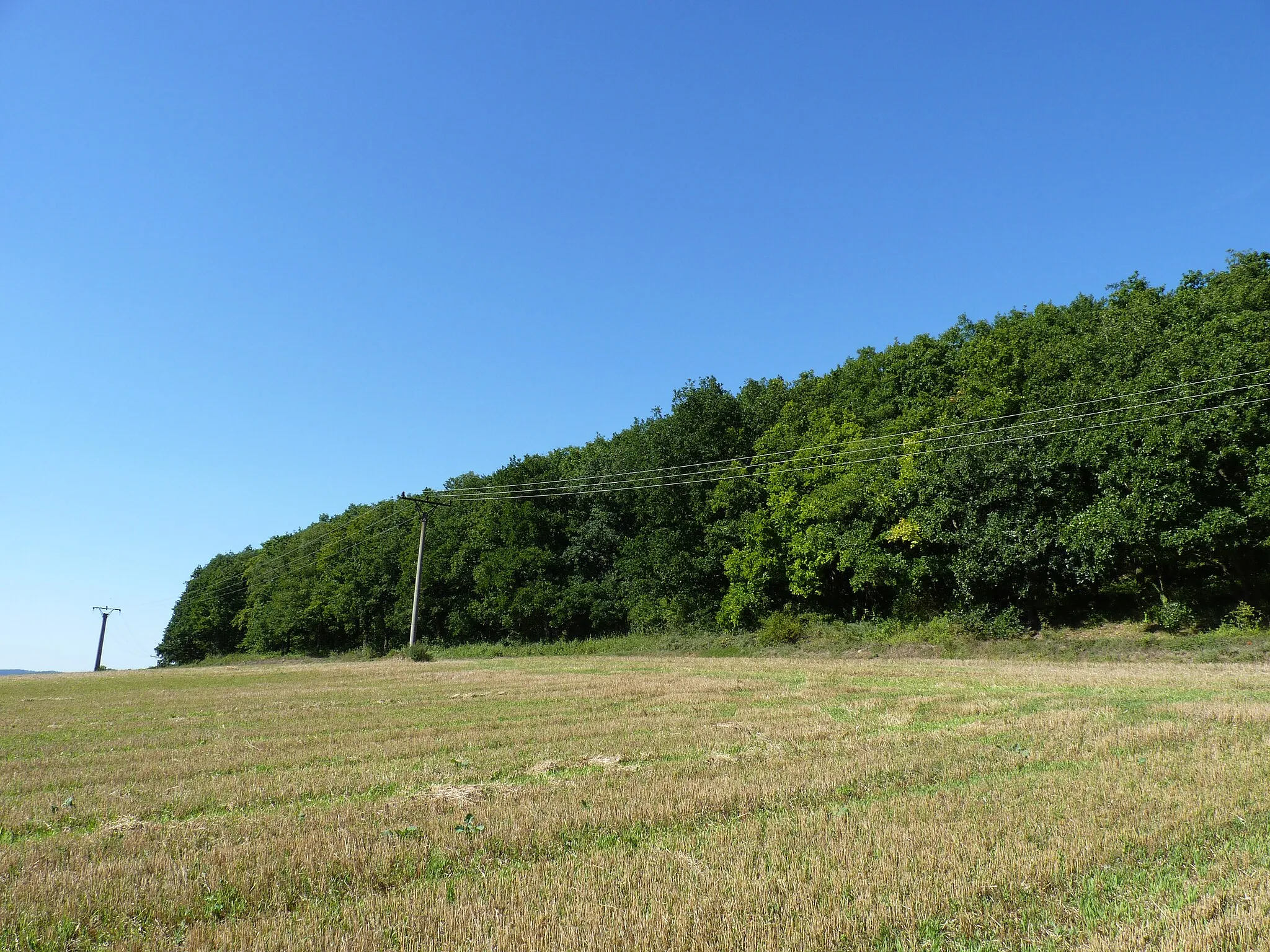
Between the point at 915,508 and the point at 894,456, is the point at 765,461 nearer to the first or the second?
the point at 894,456

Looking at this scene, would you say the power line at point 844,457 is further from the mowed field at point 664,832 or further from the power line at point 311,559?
the mowed field at point 664,832

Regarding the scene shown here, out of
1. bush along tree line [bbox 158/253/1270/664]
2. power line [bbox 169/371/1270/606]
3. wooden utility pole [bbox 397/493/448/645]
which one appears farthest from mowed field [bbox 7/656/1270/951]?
wooden utility pole [bbox 397/493/448/645]

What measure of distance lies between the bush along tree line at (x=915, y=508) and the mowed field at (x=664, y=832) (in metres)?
21.9

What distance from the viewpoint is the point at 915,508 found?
149ft

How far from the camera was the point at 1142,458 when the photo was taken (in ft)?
115

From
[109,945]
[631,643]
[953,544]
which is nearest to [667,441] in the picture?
[631,643]

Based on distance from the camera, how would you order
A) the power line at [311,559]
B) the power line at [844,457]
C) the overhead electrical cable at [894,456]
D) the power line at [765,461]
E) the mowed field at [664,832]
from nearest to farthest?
the mowed field at [664,832] < the overhead electrical cable at [894,456] < the power line at [844,457] < the power line at [765,461] < the power line at [311,559]

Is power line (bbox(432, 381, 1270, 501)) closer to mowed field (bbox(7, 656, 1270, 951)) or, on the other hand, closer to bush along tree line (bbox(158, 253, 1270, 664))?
bush along tree line (bbox(158, 253, 1270, 664))

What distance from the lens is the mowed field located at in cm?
565

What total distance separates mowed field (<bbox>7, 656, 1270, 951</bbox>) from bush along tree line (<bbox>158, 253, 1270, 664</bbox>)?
21.9 metres

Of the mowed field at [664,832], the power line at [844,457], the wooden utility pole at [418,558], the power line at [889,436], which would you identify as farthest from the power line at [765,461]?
the mowed field at [664,832]

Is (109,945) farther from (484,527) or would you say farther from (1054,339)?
(484,527)

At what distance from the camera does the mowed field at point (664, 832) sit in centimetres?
565

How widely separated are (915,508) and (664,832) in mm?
40873
